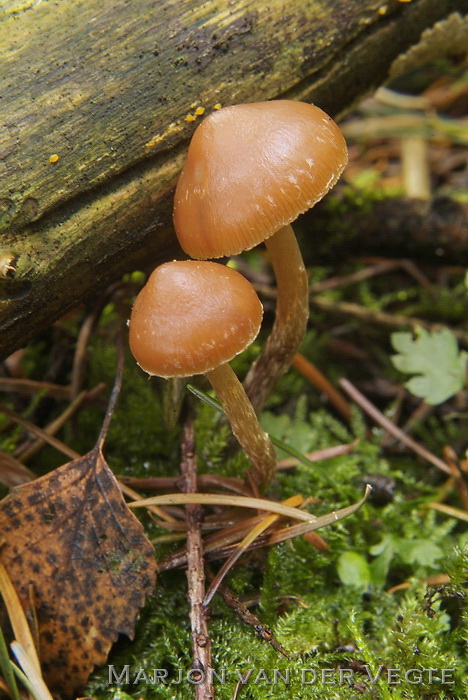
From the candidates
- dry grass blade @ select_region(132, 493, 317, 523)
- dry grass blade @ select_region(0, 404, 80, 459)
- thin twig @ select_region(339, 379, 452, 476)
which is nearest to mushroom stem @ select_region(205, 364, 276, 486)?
dry grass blade @ select_region(132, 493, 317, 523)

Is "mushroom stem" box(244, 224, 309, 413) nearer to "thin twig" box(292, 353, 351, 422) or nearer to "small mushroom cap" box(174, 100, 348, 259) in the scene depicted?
"small mushroom cap" box(174, 100, 348, 259)

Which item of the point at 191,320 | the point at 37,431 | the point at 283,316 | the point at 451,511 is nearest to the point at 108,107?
the point at 191,320

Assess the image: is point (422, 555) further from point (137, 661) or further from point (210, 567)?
point (137, 661)

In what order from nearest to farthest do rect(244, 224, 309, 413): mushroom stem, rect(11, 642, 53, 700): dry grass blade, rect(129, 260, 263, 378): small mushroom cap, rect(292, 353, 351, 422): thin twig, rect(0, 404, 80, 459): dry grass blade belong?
rect(129, 260, 263, 378): small mushroom cap → rect(11, 642, 53, 700): dry grass blade → rect(244, 224, 309, 413): mushroom stem → rect(0, 404, 80, 459): dry grass blade → rect(292, 353, 351, 422): thin twig

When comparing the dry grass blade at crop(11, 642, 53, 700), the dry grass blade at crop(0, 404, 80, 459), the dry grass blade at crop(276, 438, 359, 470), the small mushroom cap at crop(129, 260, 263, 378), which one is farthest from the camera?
the dry grass blade at crop(276, 438, 359, 470)

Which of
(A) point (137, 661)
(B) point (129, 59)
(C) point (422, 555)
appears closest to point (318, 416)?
(C) point (422, 555)

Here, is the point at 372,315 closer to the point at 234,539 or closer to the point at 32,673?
the point at 234,539

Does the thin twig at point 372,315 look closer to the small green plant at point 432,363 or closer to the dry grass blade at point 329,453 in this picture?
the small green plant at point 432,363
